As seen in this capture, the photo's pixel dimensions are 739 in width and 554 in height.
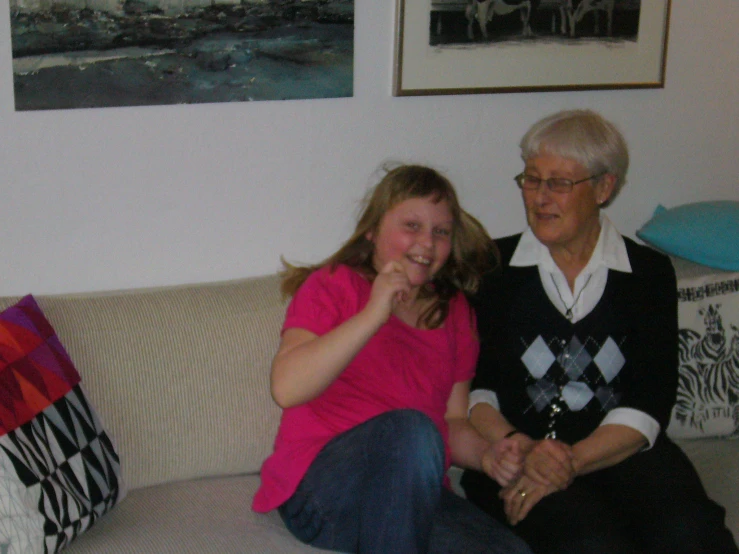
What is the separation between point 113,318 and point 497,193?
1158 mm

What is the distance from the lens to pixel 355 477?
67.8 inches

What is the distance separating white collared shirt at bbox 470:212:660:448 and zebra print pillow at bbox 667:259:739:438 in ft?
1.18

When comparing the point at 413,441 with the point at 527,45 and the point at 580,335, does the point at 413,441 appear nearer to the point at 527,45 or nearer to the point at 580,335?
the point at 580,335

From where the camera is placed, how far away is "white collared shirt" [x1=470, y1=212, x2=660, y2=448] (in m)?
2.13

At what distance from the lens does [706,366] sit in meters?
2.39

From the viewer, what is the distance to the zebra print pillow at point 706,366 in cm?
238

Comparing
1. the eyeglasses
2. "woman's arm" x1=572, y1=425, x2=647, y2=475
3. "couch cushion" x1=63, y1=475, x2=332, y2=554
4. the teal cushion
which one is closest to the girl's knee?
"couch cushion" x1=63, y1=475, x2=332, y2=554

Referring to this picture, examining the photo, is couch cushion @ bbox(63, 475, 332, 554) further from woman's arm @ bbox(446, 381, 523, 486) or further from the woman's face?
the woman's face

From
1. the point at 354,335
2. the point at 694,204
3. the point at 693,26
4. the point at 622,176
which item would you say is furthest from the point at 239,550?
the point at 693,26

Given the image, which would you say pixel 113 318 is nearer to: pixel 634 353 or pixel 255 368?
pixel 255 368

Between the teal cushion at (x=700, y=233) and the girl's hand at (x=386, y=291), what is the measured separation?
1094 mm

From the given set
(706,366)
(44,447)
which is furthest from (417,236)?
(706,366)

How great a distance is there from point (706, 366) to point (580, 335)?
1.62ft

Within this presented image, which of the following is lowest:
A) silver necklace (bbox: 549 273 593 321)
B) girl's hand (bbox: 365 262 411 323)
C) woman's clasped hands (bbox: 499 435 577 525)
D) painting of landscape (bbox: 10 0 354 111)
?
woman's clasped hands (bbox: 499 435 577 525)
